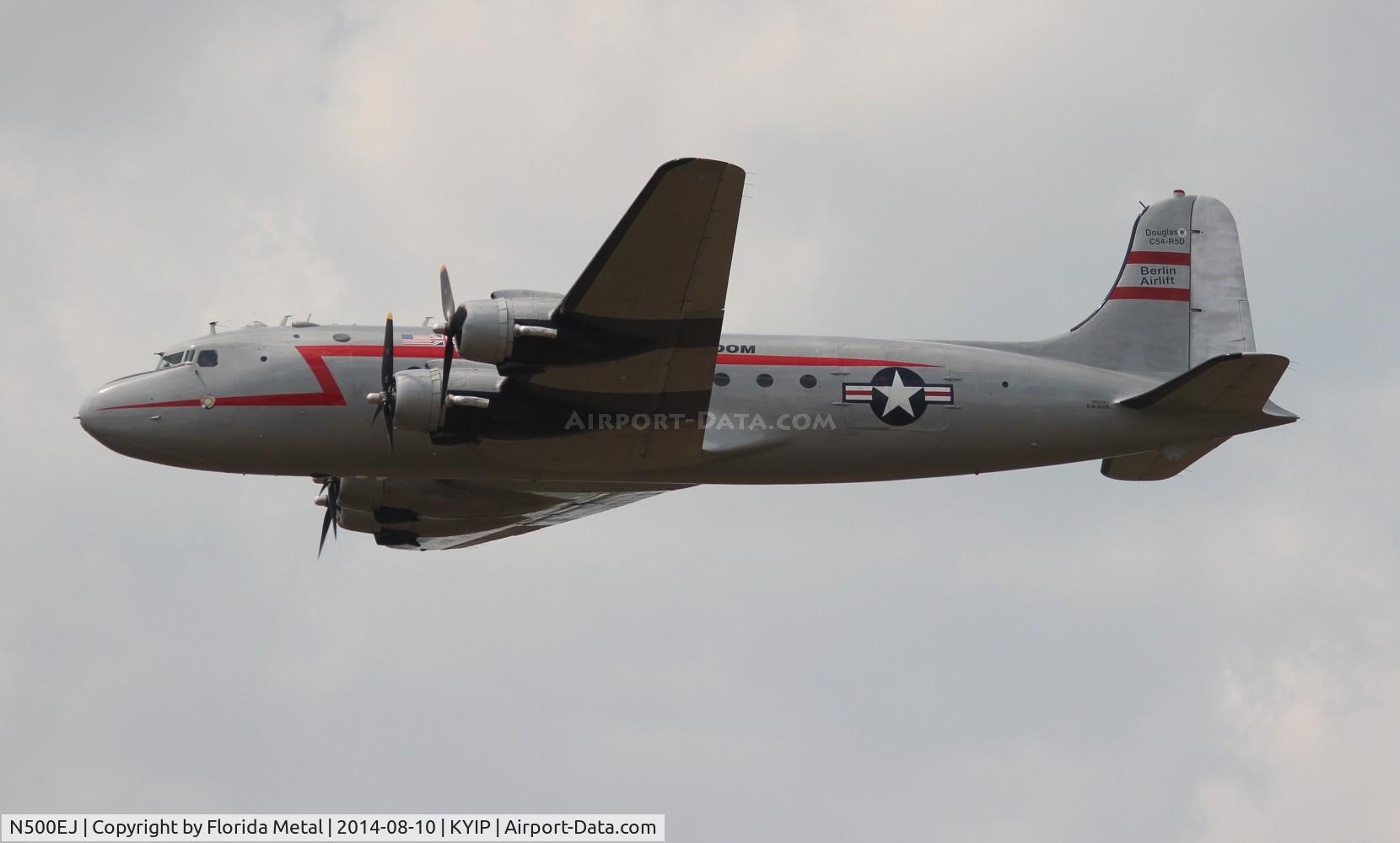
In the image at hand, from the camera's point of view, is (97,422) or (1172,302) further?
(1172,302)

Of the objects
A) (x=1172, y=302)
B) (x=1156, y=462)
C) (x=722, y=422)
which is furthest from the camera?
(x=1172, y=302)

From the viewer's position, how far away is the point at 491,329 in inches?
815

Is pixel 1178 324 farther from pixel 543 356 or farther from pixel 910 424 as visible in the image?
pixel 543 356

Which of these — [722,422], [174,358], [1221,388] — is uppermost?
[174,358]

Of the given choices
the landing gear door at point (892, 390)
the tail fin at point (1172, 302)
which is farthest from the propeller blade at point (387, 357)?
the tail fin at point (1172, 302)

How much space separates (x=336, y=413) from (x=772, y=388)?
6201 millimetres

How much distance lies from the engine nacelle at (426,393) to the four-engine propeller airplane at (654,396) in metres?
0.03

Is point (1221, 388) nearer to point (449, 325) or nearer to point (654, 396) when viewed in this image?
point (654, 396)

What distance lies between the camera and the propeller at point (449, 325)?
20.9 metres

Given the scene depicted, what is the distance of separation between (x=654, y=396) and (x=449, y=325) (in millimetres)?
2932

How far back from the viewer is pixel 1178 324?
26.6 metres

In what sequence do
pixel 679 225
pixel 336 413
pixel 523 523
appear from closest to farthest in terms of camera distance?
pixel 679 225, pixel 336 413, pixel 523 523

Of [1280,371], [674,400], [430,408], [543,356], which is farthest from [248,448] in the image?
[1280,371]

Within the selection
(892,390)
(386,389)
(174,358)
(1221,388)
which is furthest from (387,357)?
(1221,388)
